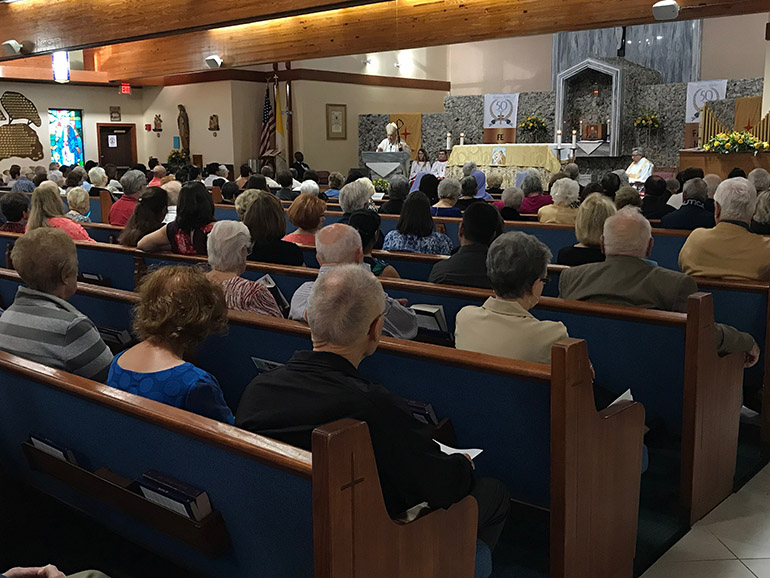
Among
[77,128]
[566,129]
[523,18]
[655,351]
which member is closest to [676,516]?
[655,351]

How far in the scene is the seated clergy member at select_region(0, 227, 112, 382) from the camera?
2355 millimetres

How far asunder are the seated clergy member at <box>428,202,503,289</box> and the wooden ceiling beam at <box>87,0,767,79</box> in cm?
523

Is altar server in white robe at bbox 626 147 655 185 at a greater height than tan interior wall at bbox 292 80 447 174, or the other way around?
tan interior wall at bbox 292 80 447 174

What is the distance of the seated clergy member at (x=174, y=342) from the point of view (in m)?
2.01

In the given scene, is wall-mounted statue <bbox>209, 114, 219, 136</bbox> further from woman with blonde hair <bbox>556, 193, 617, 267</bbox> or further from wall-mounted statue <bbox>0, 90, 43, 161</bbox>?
woman with blonde hair <bbox>556, 193, 617, 267</bbox>

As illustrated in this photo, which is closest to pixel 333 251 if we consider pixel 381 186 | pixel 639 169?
pixel 381 186

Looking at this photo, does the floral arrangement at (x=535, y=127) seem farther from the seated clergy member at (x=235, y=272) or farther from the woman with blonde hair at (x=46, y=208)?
the seated clergy member at (x=235, y=272)

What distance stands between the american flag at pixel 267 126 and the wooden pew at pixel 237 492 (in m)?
14.1

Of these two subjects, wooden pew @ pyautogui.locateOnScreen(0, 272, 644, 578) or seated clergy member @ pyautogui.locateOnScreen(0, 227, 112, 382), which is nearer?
wooden pew @ pyautogui.locateOnScreen(0, 272, 644, 578)

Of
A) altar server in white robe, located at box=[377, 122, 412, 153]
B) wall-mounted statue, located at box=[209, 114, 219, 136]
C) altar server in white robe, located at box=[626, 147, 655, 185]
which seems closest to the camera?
altar server in white robe, located at box=[626, 147, 655, 185]

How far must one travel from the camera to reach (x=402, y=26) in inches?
385

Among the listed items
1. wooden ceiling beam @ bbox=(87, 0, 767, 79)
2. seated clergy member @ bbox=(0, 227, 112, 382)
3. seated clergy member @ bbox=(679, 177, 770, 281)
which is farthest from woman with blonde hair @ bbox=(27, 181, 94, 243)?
wooden ceiling beam @ bbox=(87, 0, 767, 79)

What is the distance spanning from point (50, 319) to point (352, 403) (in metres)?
1.22

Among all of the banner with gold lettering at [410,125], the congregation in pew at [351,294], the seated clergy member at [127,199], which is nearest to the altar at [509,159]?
the banner with gold lettering at [410,125]
